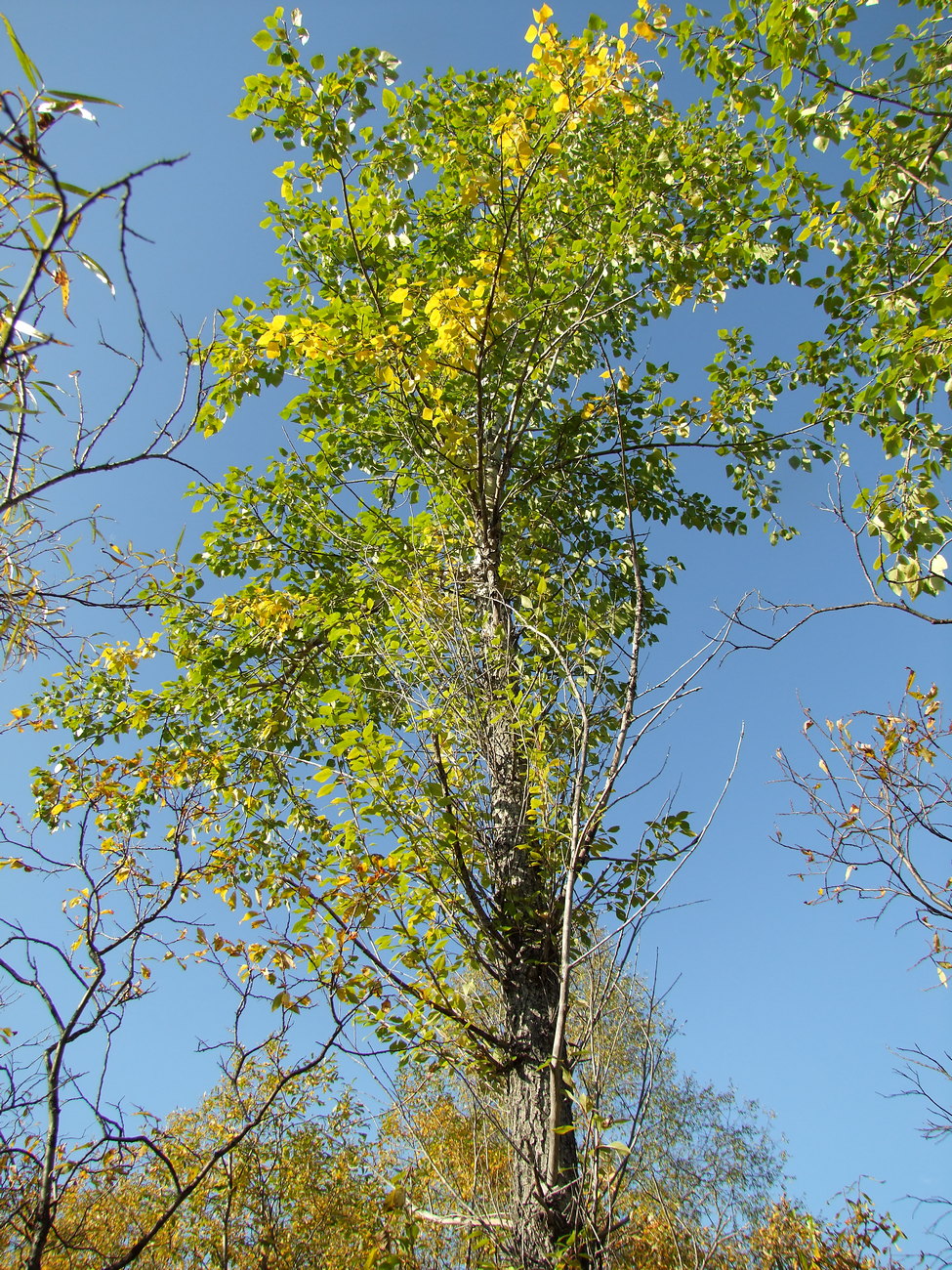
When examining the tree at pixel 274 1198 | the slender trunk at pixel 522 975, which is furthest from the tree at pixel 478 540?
the tree at pixel 274 1198

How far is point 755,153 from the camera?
15.6 feet

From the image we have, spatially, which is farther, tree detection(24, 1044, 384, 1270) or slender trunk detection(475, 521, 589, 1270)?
tree detection(24, 1044, 384, 1270)

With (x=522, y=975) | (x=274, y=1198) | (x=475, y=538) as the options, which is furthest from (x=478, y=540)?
(x=274, y=1198)

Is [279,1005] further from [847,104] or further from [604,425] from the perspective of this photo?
[847,104]

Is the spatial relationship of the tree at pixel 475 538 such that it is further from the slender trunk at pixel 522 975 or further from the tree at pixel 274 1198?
the tree at pixel 274 1198

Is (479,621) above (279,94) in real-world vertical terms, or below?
below

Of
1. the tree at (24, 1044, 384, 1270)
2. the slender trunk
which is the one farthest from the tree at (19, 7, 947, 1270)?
the tree at (24, 1044, 384, 1270)

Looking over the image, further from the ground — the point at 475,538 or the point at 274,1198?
the point at 475,538

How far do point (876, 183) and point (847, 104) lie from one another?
41 centimetres

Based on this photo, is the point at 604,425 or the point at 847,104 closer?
the point at 847,104

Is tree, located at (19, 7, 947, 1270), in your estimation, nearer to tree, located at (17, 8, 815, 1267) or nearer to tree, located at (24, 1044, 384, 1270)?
tree, located at (17, 8, 815, 1267)

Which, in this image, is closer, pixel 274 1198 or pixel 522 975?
pixel 522 975

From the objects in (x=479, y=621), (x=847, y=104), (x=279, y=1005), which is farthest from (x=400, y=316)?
(x=279, y=1005)

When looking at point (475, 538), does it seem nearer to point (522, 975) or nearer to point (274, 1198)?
point (522, 975)
